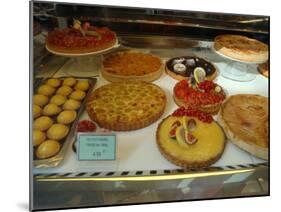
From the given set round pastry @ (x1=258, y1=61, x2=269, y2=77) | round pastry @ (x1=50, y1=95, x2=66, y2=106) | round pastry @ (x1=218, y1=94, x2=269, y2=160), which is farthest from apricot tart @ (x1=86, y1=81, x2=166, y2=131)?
→ round pastry @ (x1=258, y1=61, x2=269, y2=77)

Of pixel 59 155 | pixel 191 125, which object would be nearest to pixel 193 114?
pixel 191 125

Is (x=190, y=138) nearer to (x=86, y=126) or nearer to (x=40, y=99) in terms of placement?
(x=86, y=126)

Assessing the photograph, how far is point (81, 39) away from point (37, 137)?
47 cm

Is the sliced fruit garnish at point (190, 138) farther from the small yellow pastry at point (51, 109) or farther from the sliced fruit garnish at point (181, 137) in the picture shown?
the small yellow pastry at point (51, 109)

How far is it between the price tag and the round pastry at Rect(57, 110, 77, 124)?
76 millimetres

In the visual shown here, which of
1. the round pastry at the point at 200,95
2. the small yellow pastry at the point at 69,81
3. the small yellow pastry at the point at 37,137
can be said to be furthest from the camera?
the round pastry at the point at 200,95

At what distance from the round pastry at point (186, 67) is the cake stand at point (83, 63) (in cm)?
28

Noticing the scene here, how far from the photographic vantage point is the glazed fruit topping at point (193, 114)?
58.3 inches

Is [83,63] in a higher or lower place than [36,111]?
higher

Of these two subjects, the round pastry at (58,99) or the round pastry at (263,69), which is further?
the round pastry at (263,69)

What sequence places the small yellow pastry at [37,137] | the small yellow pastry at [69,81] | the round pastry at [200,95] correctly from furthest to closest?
the round pastry at [200,95], the small yellow pastry at [69,81], the small yellow pastry at [37,137]

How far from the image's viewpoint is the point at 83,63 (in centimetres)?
142

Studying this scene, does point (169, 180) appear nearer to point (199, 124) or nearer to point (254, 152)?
point (199, 124)

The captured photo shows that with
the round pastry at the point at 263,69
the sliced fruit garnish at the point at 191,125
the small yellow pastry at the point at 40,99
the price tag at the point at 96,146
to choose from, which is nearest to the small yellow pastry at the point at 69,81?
the small yellow pastry at the point at 40,99
